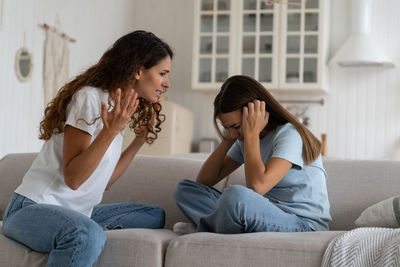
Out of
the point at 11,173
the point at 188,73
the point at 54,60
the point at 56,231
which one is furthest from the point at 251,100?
the point at 188,73

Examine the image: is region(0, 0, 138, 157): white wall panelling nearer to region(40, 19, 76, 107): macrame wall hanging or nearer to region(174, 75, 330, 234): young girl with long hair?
region(40, 19, 76, 107): macrame wall hanging

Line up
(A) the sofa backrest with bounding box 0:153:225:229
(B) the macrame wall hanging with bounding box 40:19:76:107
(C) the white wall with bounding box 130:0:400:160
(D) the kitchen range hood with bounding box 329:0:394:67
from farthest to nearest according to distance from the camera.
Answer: (C) the white wall with bounding box 130:0:400:160 < (D) the kitchen range hood with bounding box 329:0:394:67 < (B) the macrame wall hanging with bounding box 40:19:76:107 < (A) the sofa backrest with bounding box 0:153:225:229

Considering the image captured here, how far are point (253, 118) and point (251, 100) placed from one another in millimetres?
84

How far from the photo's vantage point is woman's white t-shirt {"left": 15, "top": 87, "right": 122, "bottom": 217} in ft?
5.63

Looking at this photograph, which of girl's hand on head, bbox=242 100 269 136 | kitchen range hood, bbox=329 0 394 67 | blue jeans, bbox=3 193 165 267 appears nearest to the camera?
blue jeans, bbox=3 193 165 267

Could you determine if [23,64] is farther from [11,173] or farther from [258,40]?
[258,40]

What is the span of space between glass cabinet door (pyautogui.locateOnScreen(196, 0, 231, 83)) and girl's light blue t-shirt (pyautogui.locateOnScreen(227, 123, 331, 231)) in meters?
3.57

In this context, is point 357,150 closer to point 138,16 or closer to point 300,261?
point 138,16

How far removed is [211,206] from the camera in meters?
2.04

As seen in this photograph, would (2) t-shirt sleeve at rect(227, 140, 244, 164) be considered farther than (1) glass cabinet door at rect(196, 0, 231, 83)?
No

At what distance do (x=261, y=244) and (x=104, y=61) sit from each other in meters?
0.85

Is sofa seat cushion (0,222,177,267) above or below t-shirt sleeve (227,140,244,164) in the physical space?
below

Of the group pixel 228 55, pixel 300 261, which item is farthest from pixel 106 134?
pixel 228 55

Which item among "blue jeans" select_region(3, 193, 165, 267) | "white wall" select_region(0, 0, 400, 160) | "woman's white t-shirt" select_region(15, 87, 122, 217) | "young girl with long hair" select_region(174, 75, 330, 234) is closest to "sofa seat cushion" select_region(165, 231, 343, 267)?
"young girl with long hair" select_region(174, 75, 330, 234)
